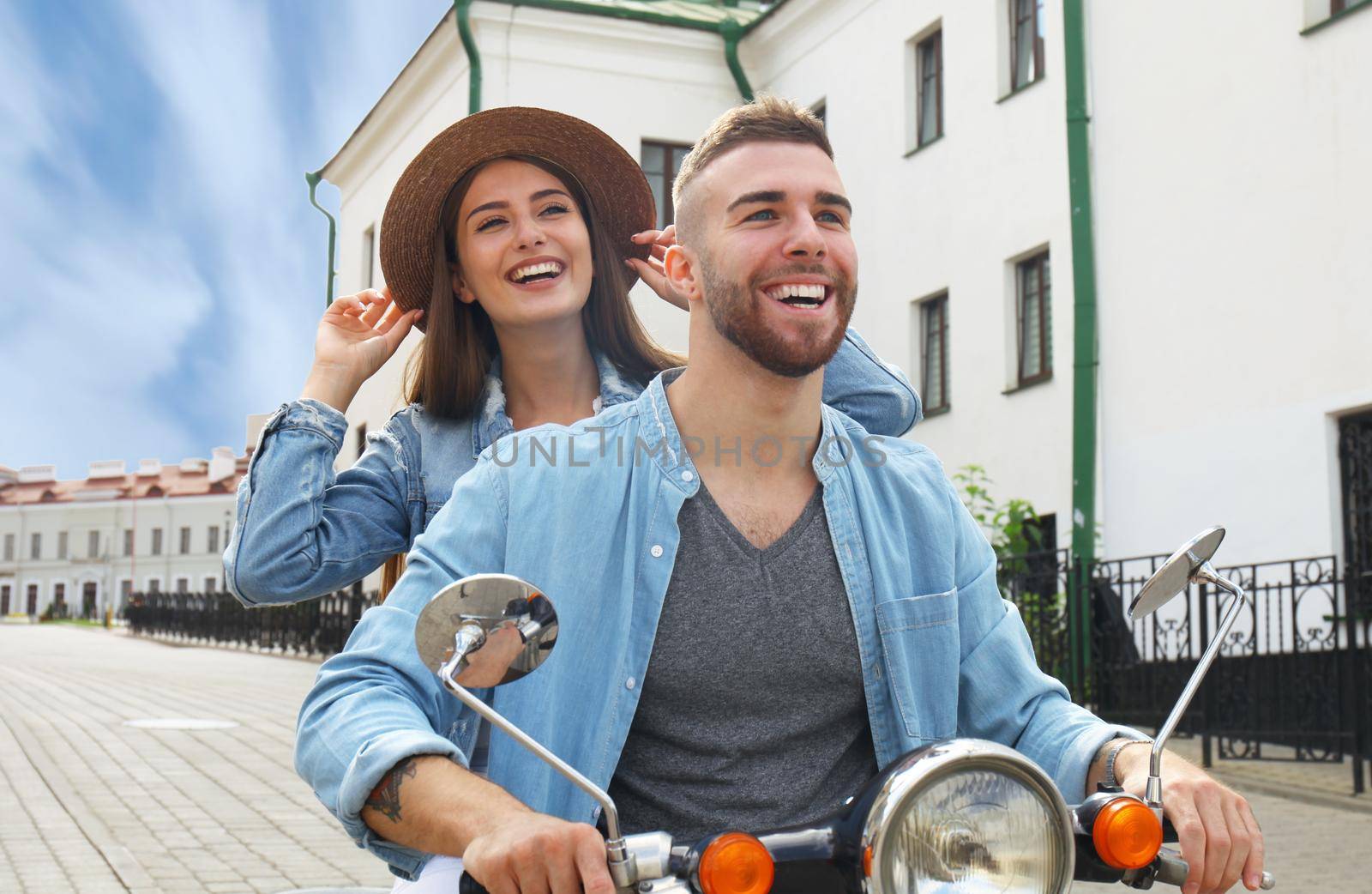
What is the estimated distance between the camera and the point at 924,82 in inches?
757

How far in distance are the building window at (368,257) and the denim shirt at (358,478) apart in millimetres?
22332

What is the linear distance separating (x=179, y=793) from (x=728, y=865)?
895 cm

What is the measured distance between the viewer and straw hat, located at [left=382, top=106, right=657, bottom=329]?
139 inches

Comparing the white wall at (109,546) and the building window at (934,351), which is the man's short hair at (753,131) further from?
the white wall at (109,546)

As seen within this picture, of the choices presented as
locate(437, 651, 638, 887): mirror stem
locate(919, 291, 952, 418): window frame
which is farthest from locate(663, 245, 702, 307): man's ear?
locate(919, 291, 952, 418): window frame

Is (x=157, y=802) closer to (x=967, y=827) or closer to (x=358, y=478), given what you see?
(x=358, y=478)

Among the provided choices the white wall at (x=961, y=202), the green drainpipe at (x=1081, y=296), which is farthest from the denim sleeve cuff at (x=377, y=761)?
the white wall at (x=961, y=202)

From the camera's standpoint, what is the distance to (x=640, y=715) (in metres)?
2.22

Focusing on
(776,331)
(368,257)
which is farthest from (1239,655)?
(368,257)

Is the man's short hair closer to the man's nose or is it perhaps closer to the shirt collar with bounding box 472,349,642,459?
the man's nose

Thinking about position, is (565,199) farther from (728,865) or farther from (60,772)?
(60,772)

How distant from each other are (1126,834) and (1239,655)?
35.4 ft

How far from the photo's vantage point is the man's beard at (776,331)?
229cm

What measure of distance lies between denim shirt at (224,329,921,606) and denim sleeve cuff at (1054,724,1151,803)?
1.13m
